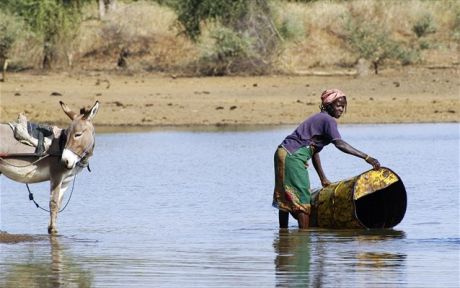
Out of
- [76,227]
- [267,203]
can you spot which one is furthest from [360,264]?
[267,203]

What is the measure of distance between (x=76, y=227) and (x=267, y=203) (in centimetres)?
271

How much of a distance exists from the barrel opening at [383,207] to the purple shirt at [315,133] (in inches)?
39.5

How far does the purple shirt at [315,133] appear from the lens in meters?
11.5

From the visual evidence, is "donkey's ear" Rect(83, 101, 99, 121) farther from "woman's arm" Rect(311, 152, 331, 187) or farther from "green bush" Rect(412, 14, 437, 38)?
"green bush" Rect(412, 14, 437, 38)

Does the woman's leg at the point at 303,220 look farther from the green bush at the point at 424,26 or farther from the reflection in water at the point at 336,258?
the green bush at the point at 424,26

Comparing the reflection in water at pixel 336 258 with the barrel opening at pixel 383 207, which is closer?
the reflection in water at pixel 336 258

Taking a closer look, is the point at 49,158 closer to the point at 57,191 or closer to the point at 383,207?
the point at 57,191

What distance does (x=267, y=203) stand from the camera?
14531mm

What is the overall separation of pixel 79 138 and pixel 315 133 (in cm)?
204

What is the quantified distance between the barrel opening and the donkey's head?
2640 millimetres

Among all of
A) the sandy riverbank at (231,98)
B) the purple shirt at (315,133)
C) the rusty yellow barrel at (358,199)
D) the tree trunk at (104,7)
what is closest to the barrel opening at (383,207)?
the rusty yellow barrel at (358,199)

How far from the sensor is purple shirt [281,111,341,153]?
11500 mm

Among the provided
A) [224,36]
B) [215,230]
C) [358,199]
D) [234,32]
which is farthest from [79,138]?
[234,32]

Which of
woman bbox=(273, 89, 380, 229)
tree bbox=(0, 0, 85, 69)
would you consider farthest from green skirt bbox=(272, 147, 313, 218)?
tree bbox=(0, 0, 85, 69)
